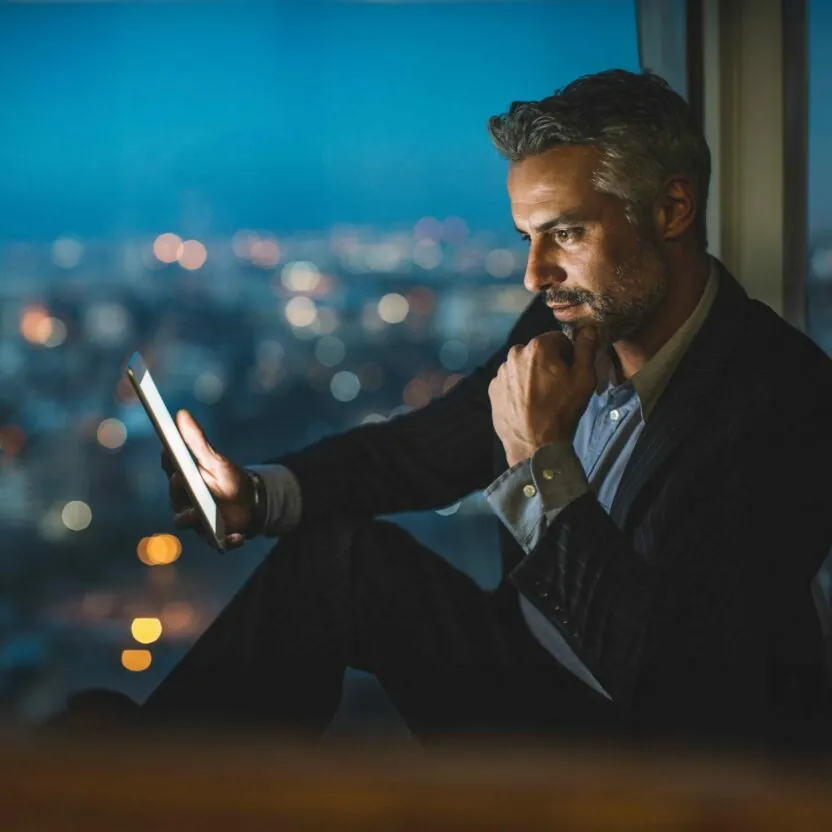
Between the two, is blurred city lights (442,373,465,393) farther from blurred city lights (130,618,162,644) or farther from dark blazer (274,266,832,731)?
blurred city lights (130,618,162,644)

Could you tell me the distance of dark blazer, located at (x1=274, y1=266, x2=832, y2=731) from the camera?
1.39m

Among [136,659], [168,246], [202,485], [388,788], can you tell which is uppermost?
[168,246]

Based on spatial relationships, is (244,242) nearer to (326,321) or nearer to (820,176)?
(326,321)

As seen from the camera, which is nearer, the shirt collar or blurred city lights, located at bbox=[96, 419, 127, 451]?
the shirt collar

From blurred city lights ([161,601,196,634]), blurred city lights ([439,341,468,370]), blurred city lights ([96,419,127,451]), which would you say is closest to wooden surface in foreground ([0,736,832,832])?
blurred city lights ([161,601,196,634])

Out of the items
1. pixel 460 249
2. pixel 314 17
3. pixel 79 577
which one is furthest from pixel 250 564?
pixel 314 17

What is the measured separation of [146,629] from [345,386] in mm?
467

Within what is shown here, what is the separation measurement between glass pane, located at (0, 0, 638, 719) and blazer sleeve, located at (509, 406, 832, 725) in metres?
0.27

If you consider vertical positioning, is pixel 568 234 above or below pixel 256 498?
above

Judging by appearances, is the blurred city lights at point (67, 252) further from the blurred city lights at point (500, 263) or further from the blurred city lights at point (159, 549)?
the blurred city lights at point (500, 263)

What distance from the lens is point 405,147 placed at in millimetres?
1605

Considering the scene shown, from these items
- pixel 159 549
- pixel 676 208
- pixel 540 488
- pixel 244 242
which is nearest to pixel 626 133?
pixel 676 208

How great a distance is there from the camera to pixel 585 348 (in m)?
1.48

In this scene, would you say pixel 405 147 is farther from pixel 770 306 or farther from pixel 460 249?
pixel 770 306
